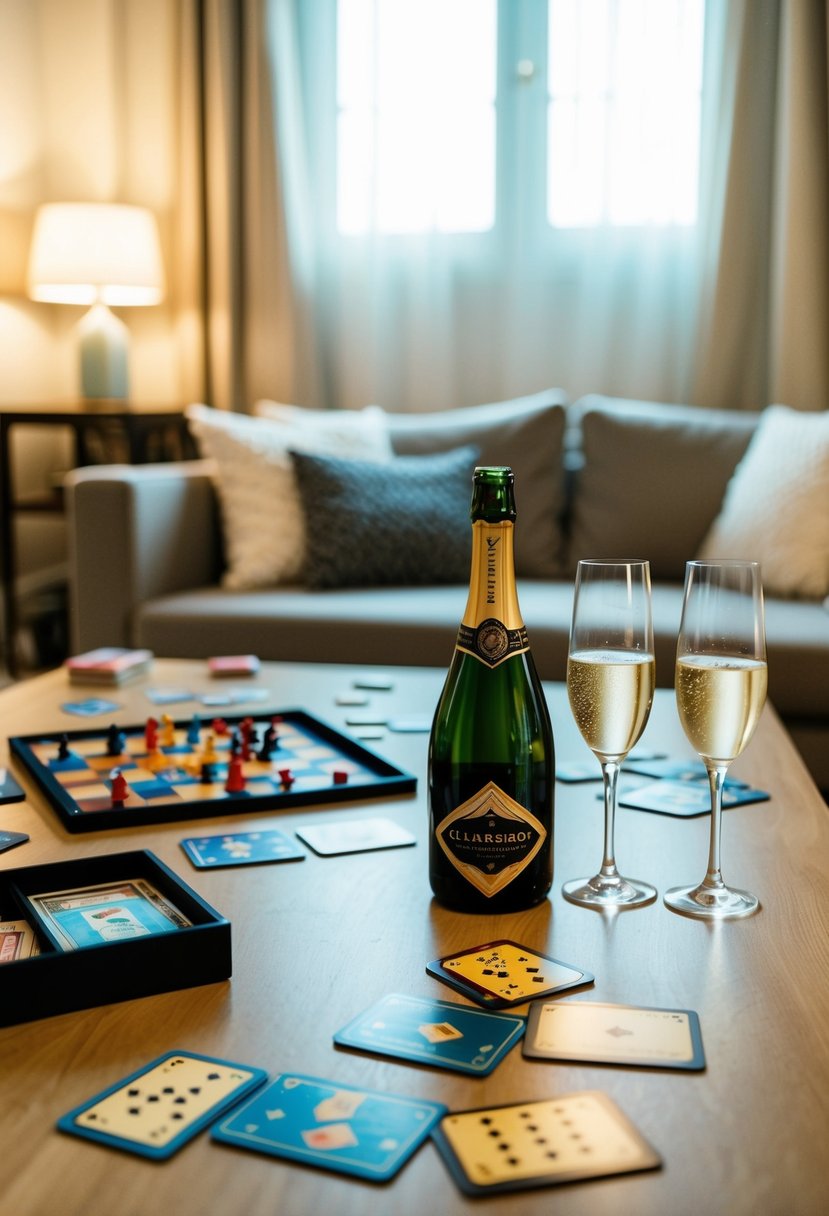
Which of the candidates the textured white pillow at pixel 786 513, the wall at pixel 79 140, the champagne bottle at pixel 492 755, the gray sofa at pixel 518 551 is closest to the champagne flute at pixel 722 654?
the champagne bottle at pixel 492 755

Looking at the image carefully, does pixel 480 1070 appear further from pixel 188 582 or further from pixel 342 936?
pixel 188 582

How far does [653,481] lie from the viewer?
3.27 m

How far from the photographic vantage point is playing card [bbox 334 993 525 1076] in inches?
28.2

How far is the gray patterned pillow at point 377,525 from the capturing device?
3.11 metres

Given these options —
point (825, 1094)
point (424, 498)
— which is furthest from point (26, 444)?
point (825, 1094)

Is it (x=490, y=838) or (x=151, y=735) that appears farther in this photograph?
(x=151, y=735)

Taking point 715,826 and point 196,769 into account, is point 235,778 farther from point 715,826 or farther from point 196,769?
point 715,826

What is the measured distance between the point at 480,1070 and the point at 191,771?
0.70m

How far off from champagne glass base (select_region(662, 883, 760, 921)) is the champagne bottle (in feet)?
0.34

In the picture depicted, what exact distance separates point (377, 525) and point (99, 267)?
1.41 metres

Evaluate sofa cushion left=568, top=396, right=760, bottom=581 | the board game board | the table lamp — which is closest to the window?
the table lamp

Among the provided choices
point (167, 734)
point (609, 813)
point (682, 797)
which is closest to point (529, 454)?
point (167, 734)

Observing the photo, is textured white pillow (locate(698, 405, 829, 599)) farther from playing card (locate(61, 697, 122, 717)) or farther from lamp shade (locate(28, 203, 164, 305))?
lamp shade (locate(28, 203, 164, 305))

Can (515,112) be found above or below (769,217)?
above
